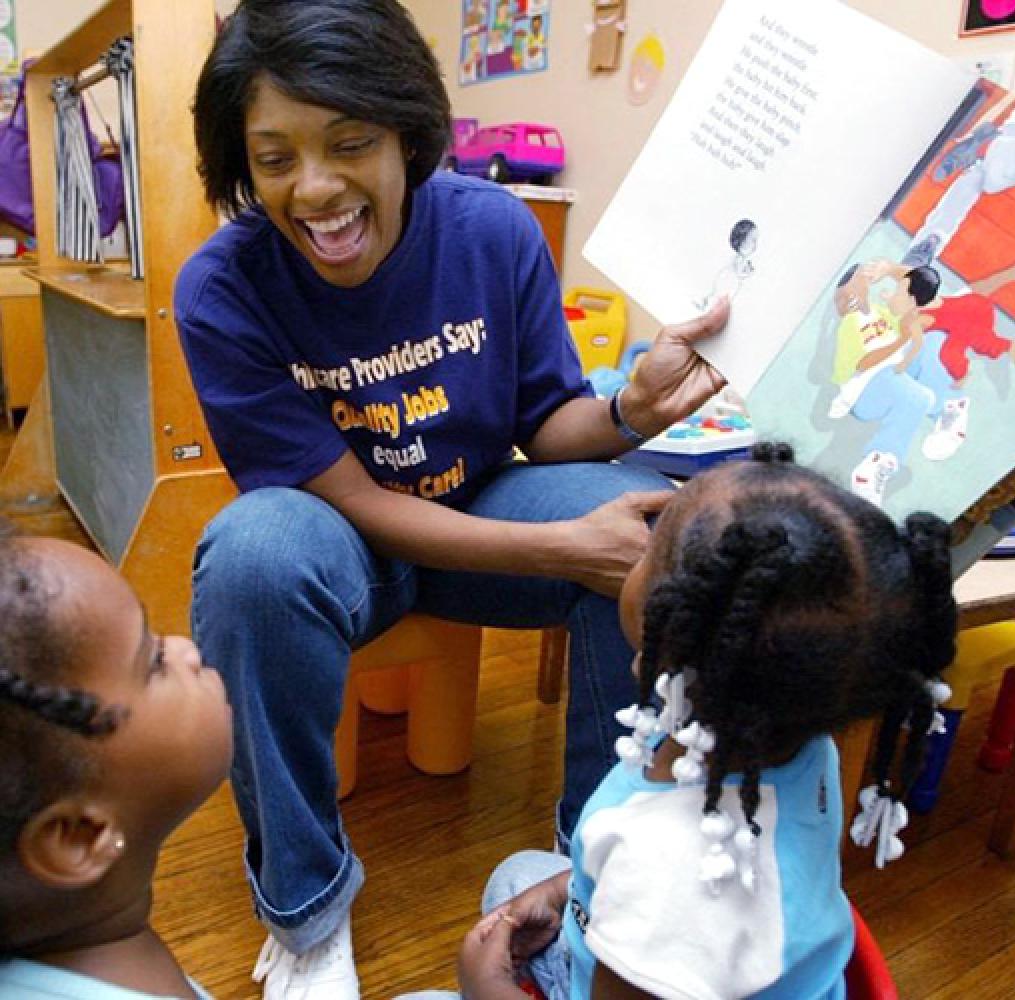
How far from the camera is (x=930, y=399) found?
0.80m

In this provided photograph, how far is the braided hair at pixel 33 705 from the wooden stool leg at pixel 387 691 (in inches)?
39.8

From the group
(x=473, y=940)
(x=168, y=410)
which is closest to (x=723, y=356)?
(x=473, y=940)

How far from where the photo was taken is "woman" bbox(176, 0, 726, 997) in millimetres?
892

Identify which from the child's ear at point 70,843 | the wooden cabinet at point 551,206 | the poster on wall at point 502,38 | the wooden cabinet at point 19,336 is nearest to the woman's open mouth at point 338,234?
the child's ear at point 70,843

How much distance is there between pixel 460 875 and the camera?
1.18 meters

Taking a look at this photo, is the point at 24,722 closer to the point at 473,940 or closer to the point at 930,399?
the point at 473,940

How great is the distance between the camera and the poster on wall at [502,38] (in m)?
2.88

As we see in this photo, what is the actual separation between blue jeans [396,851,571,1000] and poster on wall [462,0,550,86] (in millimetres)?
2495

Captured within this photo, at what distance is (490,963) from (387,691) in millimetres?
760

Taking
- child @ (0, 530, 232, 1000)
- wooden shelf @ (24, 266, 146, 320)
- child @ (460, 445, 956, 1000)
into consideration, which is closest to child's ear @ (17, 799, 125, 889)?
child @ (0, 530, 232, 1000)

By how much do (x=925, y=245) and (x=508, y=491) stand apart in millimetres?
490

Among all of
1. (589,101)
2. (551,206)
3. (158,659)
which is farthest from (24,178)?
(158,659)

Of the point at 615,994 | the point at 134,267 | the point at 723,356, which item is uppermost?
the point at 723,356

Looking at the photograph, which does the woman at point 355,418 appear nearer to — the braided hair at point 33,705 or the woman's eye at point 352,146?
the woman's eye at point 352,146
